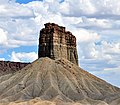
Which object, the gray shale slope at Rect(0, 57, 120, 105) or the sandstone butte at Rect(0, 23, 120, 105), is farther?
the gray shale slope at Rect(0, 57, 120, 105)

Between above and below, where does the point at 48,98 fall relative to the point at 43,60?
below

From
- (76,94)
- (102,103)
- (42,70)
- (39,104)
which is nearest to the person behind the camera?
(39,104)

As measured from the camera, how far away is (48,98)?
592ft

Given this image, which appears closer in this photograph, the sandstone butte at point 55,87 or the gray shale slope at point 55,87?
the sandstone butte at point 55,87

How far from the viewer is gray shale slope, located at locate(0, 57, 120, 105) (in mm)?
180750

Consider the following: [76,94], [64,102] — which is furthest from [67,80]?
[64,102]

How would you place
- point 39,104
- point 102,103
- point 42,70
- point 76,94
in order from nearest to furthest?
point 39,104 < point 102,103 < point 76,94 < point 42,70

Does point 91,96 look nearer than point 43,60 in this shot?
Yes

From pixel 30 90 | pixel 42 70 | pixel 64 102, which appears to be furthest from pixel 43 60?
pixel 64 102

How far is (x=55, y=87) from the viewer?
18600 centimetres

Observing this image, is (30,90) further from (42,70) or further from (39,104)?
(39,104)

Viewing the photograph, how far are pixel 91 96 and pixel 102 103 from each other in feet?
46.6

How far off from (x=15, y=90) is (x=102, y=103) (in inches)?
1342

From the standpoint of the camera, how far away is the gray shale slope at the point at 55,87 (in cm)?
18075
